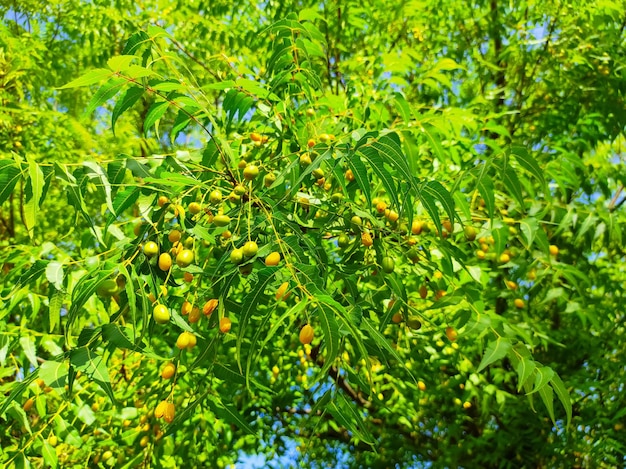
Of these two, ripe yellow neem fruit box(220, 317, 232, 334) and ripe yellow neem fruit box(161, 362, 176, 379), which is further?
ripe yellow neem fruit box(161, 362, 176, 379)

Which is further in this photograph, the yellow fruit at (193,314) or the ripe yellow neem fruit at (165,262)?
the yellow fruit at (193,314)

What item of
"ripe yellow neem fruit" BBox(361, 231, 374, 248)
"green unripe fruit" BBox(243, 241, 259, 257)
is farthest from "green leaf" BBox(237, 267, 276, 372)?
"ripe yellow neem fruit" BBox(361, 231, 374, 248)

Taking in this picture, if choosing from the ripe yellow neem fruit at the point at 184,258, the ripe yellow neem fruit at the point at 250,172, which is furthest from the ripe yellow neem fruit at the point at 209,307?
the ripe yellow neem fruit at the point at 250,172

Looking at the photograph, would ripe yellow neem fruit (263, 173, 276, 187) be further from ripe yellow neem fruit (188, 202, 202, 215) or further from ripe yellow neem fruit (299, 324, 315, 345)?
ripe yellow neem fruit (299, 324, 315, 345)

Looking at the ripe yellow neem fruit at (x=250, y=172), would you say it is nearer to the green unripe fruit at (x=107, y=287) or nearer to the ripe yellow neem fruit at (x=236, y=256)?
the ripe yellow neem fruit at (x=236, y=256)

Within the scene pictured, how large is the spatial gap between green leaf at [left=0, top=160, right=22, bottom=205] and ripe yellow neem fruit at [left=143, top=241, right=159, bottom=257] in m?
0.37

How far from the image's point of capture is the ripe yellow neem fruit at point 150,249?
5.28 ft

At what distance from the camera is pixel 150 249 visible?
1.61 m

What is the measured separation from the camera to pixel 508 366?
421 cm

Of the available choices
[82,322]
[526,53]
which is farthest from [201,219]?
[526,53]

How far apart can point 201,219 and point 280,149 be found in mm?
Result: 382

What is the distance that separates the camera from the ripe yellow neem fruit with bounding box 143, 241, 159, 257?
1609 millimetres

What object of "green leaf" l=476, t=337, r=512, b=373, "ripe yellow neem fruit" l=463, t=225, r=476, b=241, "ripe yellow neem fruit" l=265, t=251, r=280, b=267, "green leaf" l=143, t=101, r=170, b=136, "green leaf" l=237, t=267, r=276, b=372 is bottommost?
"green leaf" l=476, t=337, r=512, b=373

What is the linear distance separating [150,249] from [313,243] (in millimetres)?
469
